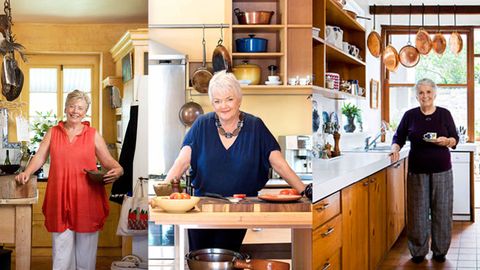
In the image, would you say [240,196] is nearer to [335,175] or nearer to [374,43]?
[335,175]

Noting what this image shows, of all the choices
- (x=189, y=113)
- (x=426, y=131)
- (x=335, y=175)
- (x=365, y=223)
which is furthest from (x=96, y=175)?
(x=426, y=131)

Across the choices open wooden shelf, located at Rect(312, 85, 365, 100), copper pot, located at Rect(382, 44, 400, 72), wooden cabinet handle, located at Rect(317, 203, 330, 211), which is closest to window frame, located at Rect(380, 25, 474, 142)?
copper pot, located at Rect(382, 44, 400, 72)

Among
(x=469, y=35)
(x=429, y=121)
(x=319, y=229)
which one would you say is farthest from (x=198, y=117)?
(x=469, y=35)

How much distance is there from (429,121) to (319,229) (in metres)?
2.28

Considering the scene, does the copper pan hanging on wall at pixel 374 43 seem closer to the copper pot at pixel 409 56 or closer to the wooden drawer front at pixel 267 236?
the copper pot at pixel 409 56

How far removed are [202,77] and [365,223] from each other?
2043 millimetres

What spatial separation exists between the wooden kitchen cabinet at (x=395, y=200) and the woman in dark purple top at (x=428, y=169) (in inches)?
3.9

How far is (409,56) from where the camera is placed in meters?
5.68

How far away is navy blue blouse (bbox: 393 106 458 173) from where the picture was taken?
383 cm

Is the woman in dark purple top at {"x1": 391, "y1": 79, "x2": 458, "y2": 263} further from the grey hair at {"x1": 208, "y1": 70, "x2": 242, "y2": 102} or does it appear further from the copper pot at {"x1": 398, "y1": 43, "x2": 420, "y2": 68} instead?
the grey hair at {"x1": 208, "y1": 70, "x2": 242, "y2": 102}

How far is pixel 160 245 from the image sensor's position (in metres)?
1.21

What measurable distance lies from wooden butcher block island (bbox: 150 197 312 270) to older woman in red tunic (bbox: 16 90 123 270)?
153 millimetres

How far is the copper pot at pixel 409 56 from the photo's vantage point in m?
5.67

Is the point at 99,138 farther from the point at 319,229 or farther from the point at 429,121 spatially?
the point at 429,121
